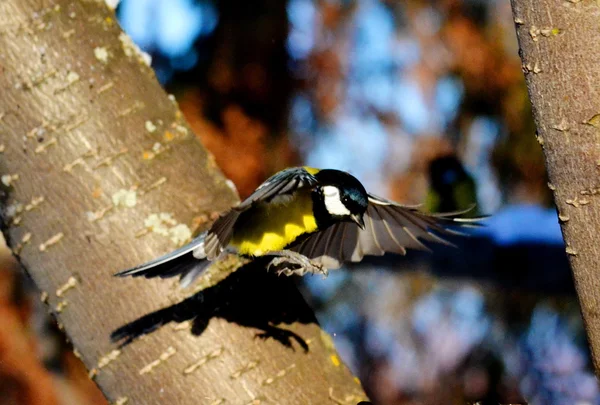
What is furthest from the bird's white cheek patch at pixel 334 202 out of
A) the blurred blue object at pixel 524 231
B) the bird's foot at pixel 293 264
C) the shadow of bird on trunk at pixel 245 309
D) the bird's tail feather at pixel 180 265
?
the blurred blue object at pixel 524 231

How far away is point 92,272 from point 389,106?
2922 mm

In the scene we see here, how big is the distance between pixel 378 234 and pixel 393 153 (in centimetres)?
216

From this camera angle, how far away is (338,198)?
1.77m

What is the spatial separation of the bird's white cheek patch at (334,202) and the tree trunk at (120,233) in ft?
0.85

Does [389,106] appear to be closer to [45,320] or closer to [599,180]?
[45,320]

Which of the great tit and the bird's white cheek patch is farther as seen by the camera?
the bird's white cheek patch

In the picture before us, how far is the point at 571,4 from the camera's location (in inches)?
44.1

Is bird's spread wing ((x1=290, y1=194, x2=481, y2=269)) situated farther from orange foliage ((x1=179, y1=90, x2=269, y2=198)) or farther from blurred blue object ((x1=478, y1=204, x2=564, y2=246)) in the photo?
orange foliage ((x1=179, y1=90, x2=269, y2=198))

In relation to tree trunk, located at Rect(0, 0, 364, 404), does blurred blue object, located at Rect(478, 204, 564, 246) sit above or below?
below

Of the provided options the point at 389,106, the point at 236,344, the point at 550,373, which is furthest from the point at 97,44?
the point at 550,373

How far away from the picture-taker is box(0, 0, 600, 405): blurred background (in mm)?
3895

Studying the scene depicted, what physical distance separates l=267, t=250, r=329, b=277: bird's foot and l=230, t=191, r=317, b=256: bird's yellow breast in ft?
0.16

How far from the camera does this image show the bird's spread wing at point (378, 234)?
197cm

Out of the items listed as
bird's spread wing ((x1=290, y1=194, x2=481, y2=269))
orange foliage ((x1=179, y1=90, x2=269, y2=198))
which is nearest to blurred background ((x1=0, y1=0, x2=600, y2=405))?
orange foliage ((x1=179, y1=90, x2=269, y2=198))
